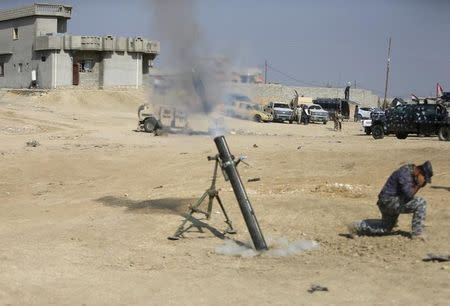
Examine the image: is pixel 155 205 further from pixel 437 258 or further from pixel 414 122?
pixel 414 122

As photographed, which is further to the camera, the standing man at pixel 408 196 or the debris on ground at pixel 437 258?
the standing man at pixel 408 196

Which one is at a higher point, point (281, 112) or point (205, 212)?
point (281, 112)

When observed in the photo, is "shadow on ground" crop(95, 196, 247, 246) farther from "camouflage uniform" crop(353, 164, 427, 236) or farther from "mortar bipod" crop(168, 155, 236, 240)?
"camouflage uniform" crop(353, 164, 427, 236)

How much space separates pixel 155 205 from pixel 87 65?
46693mm

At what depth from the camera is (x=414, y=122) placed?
2936 cm

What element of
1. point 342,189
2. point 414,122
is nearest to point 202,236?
point 342,189

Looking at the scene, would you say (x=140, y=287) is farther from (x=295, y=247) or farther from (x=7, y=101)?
(x=7, y=101)

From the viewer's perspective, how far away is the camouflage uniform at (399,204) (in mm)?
8781

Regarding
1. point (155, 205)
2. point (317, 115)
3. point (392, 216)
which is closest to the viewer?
point (392, 216)

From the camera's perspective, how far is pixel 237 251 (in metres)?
8.95

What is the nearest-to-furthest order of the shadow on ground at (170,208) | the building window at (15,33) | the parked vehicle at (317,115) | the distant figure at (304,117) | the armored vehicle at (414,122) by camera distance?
the shadow on ground at (170,208), the armored vehicle at (414,122), the distant figure at (304,117), the parked vehicle at (317,115), the building window at (15,33)

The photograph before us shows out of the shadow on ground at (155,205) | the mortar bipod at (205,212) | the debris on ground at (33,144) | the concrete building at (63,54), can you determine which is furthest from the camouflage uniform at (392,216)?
the concrete building at (63,54)

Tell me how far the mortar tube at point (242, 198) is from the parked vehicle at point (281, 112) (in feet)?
121

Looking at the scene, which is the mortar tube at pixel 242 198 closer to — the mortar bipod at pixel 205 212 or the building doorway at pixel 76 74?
the mortar bipod at pixel 205 212
